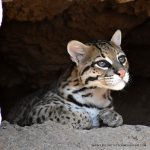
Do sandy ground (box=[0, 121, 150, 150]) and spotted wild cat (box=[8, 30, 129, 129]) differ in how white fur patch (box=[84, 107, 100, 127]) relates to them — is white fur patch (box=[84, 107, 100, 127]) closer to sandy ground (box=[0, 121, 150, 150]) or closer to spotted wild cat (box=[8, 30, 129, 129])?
spotted wild cat (box=[8, 30, 129, 129])

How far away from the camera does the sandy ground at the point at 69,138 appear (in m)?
4.23

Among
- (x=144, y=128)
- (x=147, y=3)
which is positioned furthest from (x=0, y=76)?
(x=144, y=128)

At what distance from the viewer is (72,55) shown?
17.6ft

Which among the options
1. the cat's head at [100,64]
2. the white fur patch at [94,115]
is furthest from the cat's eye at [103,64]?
the white fur patch at [94,115]

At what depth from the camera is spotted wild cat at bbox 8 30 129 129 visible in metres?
5.09

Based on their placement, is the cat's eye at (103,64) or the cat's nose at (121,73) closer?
the cat's nose at (121,73)

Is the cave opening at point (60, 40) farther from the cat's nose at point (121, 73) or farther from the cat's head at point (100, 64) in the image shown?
the cat's nose at point (121, 73)

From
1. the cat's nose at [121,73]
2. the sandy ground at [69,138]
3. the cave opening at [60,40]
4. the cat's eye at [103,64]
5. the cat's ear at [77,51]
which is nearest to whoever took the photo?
the sandy ground at [69,138]

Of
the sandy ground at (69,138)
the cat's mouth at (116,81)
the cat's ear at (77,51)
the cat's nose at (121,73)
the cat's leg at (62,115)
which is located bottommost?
the cat's leg at (62,115)

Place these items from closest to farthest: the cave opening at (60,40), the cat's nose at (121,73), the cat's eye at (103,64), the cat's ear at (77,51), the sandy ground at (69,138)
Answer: the sandy ground at (69,138), the cat's nose at (121,73), the cat's eye at (103,64), the cat's ear at (77,51), the cave opening at (60,40)

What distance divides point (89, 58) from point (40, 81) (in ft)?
6.33

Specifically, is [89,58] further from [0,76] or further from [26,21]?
[0,76]

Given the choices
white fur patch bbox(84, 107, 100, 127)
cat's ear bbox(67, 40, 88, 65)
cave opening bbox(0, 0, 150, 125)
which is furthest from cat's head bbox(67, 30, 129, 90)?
cave opening bbox(0, 0, 150, 125)

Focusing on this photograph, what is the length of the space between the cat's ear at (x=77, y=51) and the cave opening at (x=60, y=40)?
0.40 metres
